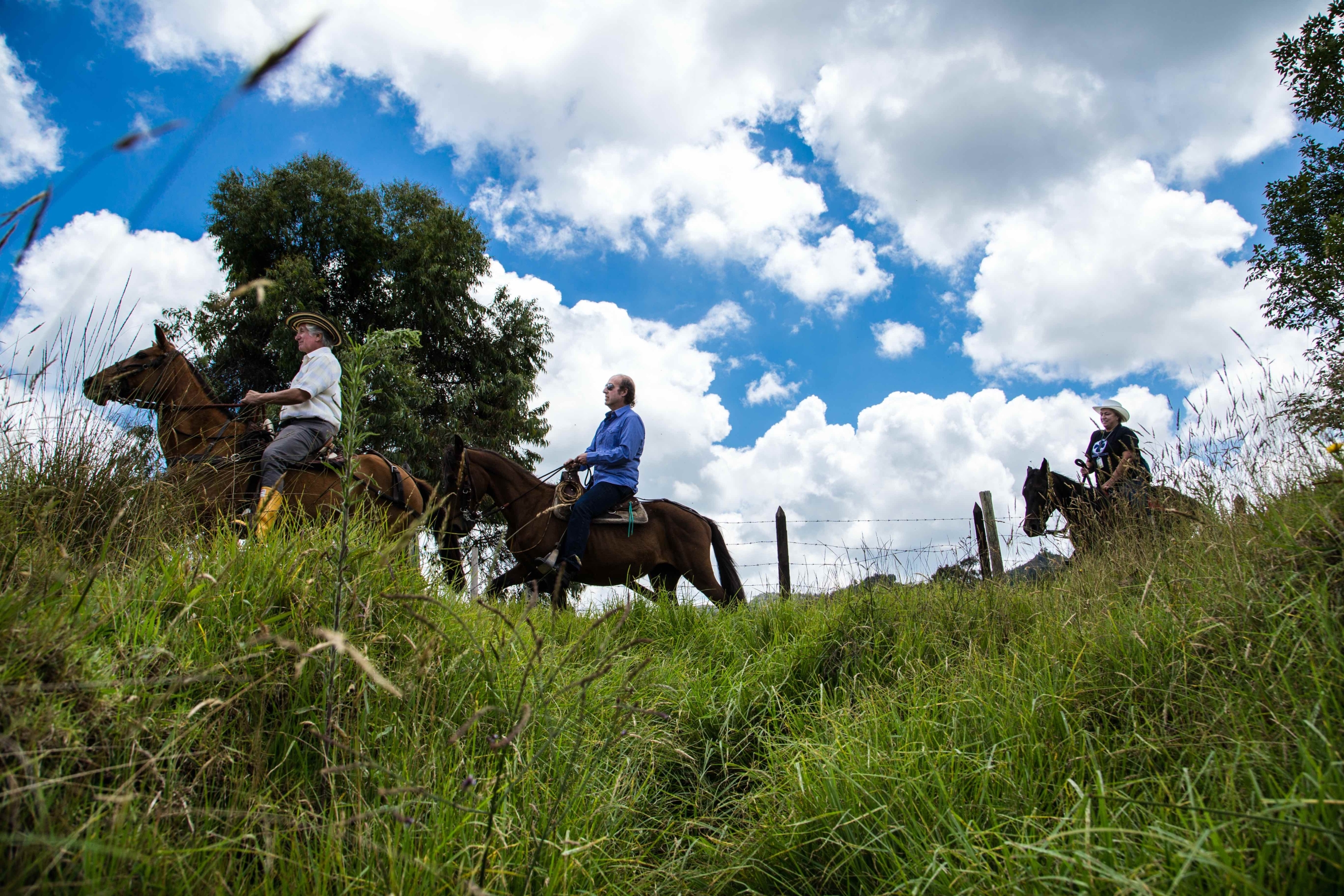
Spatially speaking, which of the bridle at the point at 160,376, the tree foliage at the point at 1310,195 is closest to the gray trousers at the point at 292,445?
the bridle at the point at 160,376

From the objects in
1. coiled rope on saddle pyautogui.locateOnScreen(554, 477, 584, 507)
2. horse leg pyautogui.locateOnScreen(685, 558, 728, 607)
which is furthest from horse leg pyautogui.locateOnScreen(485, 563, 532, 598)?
horse leg pyautogui.locateOnScreen(685, 558, 728, 607)

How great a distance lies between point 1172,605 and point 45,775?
12.8 feet

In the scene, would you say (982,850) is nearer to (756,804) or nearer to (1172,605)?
(756,804)

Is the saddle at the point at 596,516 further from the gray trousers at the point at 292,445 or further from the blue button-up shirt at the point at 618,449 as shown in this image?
the gray trousers at the point at 292,445

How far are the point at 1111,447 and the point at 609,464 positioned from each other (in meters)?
5.28

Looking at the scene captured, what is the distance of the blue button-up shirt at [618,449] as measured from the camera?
746 cm

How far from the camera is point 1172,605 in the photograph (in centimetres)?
306

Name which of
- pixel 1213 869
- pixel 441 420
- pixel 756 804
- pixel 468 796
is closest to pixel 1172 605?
pixel 1213 869

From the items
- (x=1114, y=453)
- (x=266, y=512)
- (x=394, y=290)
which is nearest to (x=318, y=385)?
(x=266, y=512)

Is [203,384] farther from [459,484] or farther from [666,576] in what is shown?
[666,576]

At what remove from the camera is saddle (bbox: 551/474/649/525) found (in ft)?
25.8

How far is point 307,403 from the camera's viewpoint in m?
5.62

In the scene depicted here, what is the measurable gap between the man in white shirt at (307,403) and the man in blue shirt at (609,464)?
258cm

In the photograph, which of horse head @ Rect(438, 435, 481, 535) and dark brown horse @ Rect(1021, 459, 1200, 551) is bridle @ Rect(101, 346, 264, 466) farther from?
dark brown horse @ Rect(1021, 459, 1200, 551)
